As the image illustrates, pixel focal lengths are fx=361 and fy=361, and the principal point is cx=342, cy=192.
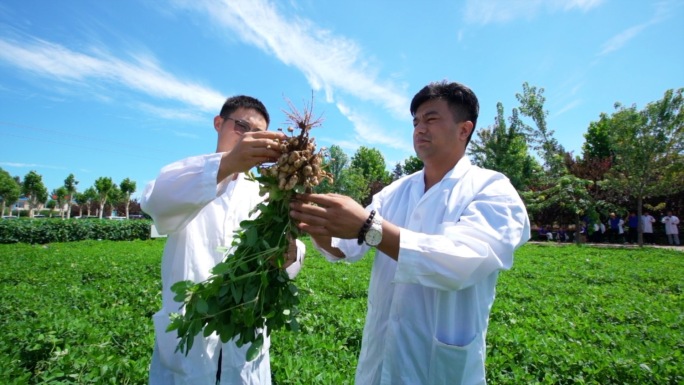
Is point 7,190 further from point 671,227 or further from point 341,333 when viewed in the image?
point 671,227

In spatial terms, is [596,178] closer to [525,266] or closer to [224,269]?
[525,266]

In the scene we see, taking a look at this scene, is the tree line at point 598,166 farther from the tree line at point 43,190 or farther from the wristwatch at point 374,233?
the tree line at point 43,190

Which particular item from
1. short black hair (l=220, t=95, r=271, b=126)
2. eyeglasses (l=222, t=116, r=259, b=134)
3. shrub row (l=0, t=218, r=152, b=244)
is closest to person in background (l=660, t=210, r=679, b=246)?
short black hair (l=220, t=95, r=271, b=126)

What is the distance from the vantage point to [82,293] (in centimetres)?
603

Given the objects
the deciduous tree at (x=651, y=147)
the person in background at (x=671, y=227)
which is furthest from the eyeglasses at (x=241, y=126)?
the person in background at (x=671, y=227)

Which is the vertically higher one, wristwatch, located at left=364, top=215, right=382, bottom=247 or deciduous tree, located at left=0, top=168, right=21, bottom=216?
deciduous tree, located at left=0, top=168, right=21, bottom=216

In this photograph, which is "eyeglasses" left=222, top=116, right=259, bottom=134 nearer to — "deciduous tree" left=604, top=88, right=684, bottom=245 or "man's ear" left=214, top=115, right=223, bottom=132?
"man's ear" left=214, top=115, right=223, bottom=132

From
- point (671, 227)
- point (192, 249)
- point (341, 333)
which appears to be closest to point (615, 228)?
point (671, 227)

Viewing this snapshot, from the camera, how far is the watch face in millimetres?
1649

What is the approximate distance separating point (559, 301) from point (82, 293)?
794 centimetres

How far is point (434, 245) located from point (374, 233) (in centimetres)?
28

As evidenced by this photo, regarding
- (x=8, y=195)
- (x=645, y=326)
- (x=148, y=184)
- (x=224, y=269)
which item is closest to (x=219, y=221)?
(x=148, y=184)

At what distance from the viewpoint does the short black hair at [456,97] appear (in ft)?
7.32

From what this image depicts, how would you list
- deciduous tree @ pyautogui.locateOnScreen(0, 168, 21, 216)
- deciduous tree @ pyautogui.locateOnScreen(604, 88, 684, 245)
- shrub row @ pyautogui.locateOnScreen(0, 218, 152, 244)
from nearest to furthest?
deciduous tree @ pyautogui.locateOnScreen(604, 88, 684, 245) → shrub row @ pyautogui.locateOnScreen(0, 218, 152, 244) → deciduous tree @ pyautogui.locateOnScreen(0, 168, 21, 216)
